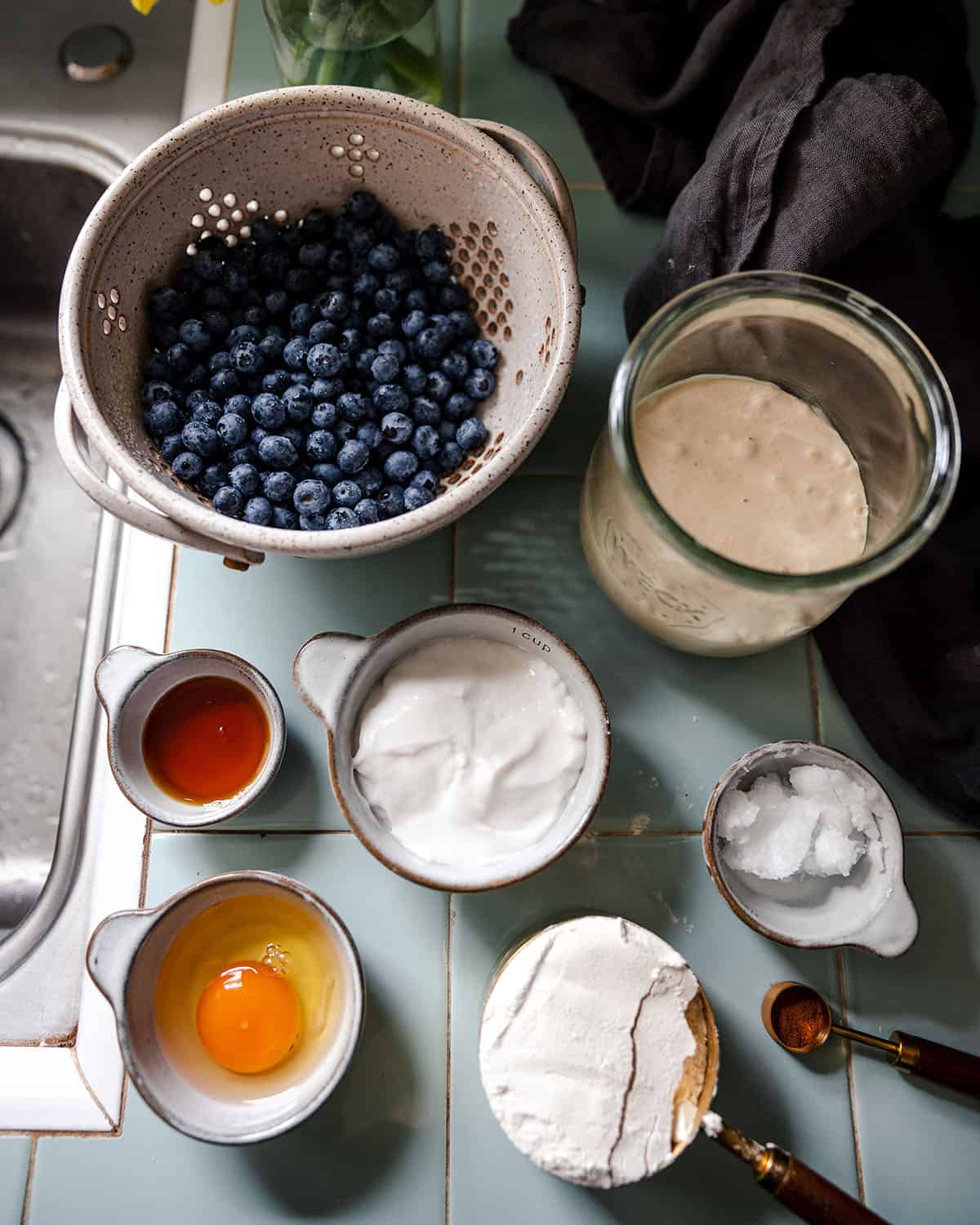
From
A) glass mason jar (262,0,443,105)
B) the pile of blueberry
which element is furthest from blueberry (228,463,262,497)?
glass mason jar (262,0,443,105)

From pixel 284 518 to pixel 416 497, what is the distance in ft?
0.33

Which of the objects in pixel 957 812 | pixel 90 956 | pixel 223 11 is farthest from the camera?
pixel 223 11

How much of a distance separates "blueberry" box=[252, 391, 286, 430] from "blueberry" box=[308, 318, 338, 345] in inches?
2.4

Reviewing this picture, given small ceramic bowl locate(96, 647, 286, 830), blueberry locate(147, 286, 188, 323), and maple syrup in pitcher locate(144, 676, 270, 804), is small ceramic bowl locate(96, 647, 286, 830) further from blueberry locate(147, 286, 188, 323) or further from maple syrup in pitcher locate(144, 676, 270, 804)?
blueberry locate(147, 286, 188, 323)

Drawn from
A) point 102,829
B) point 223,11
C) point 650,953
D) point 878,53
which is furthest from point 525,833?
point 223,11

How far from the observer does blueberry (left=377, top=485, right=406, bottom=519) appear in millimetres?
773

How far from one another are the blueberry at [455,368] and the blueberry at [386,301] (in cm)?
6

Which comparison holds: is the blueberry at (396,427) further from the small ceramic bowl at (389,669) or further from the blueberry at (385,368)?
the small ceramic bowl at (389,669)

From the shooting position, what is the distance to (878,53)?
2.81 ft

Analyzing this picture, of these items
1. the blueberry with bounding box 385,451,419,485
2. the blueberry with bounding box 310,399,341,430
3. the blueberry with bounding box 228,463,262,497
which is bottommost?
the blueberry with bounding box 228,463,262,497

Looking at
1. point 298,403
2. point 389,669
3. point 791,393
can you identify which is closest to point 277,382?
point 298,403

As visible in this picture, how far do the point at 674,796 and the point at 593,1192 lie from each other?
0.32 m

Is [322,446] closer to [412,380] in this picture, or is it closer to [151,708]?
[412,380]

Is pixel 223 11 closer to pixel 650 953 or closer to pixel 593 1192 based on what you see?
pixel 650 953
